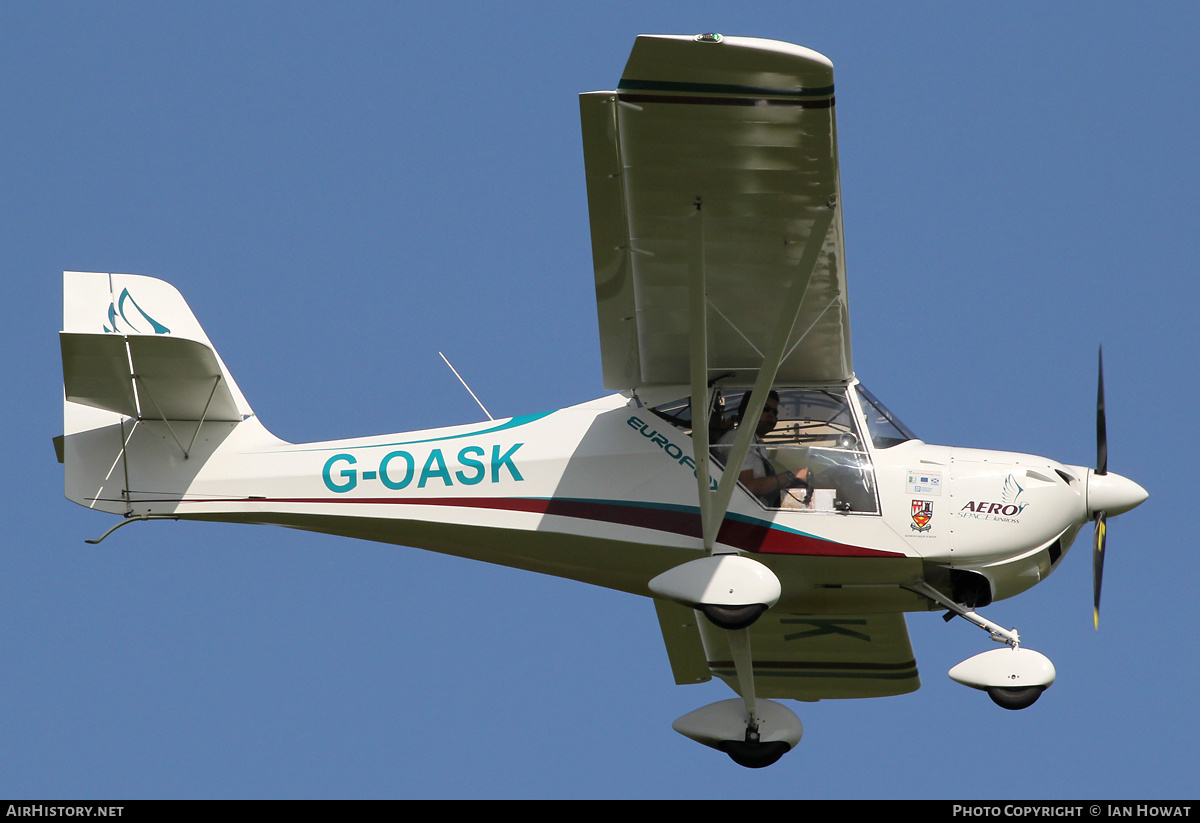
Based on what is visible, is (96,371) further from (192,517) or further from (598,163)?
(598,163)

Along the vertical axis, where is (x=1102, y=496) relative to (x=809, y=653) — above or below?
above

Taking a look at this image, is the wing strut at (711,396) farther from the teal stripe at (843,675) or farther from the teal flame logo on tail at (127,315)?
the teal flame logo on tail at (127,315)

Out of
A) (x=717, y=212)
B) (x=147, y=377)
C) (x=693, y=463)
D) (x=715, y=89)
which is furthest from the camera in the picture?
(x=147, y=377)

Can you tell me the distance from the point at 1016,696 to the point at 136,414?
6959mm

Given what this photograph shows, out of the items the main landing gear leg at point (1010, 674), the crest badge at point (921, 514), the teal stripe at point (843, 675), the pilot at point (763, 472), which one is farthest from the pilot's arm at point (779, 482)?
the teal stripe at point (843, 675)

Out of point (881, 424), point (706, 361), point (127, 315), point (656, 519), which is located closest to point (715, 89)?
point (706, 361)

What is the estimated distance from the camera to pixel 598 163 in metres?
7.81

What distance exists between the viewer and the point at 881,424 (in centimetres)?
967

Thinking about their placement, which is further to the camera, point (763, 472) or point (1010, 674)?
point (763, 472)

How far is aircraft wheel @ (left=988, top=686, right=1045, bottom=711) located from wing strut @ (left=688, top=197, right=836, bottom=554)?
2.20 metres

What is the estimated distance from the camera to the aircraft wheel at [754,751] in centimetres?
973

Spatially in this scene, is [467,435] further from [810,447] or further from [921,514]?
[921,514]

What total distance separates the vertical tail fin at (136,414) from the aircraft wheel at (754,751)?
15.3 ft

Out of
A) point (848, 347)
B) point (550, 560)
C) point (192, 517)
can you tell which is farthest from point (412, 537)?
point (848, 347)
